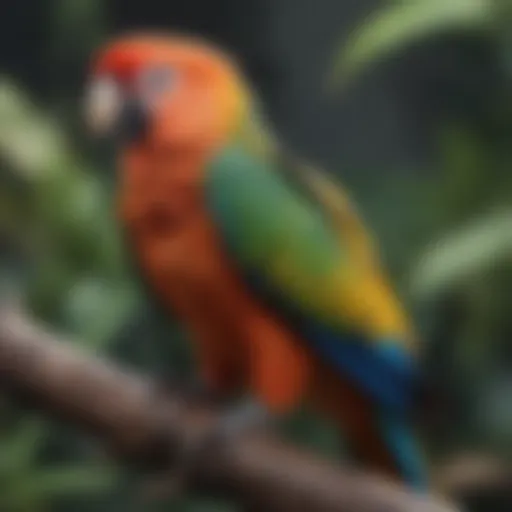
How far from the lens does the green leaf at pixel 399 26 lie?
930mm

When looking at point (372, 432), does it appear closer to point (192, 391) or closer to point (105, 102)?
point (192, 391)

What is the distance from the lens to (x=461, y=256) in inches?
35.6

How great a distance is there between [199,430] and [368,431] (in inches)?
→ 3.9

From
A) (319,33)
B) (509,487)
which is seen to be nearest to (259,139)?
(319,33)

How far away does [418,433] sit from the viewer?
0.90 m

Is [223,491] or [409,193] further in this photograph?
[409,193]

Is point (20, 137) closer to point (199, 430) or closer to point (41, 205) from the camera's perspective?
point (41, 205)

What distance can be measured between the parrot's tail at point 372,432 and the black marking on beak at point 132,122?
176 millimetres

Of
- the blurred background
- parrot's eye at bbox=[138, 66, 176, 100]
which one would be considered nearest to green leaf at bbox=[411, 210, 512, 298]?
the blurred background

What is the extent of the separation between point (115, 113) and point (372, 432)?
0.23 metres

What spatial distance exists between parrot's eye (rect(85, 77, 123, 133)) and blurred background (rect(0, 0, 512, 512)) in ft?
0.35

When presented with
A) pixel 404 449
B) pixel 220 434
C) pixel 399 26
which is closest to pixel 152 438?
pixel 220 434

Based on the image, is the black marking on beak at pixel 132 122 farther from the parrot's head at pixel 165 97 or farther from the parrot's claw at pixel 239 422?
the parrot's claw at pixel 239 422

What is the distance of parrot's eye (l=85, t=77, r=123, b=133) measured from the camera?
0.81 m
